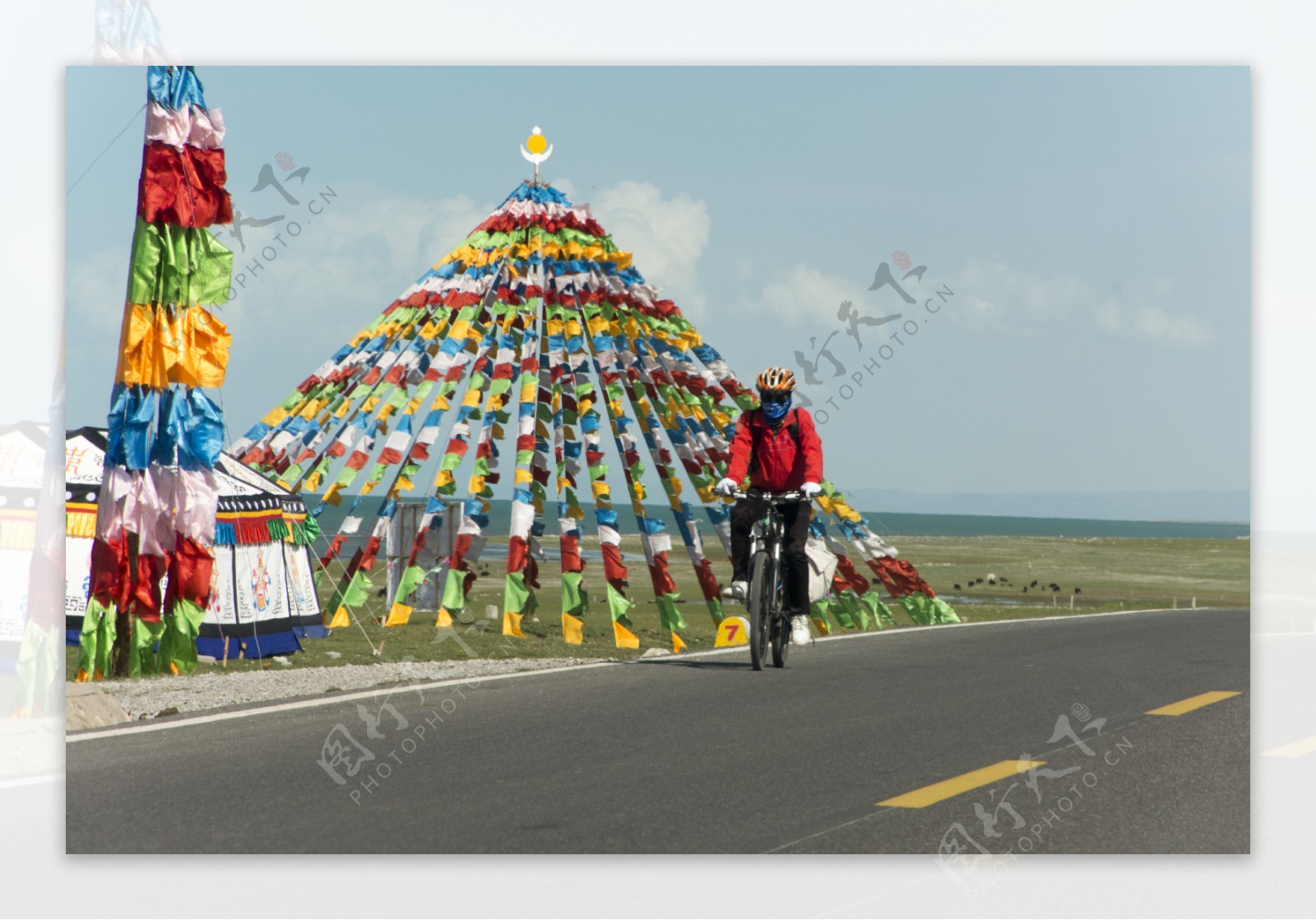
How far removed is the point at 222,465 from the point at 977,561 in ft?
118

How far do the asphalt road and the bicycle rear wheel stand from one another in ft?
1.89

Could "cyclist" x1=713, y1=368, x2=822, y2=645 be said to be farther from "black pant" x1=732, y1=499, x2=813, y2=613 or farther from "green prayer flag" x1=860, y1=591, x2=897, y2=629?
"green prayer flag" x1=860, y1=591, x2=897, y2=629

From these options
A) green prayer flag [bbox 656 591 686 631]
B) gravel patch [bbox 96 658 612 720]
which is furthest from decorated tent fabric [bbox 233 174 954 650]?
gravel patch [bbox 96 658 612 720]

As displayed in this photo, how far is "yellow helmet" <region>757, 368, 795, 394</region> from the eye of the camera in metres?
8.61

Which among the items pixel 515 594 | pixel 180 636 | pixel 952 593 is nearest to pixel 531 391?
pixel 515 594

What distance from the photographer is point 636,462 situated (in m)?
13.7

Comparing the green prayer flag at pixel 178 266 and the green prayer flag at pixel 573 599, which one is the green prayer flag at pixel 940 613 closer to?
the green prayer flag at pixel 573 599

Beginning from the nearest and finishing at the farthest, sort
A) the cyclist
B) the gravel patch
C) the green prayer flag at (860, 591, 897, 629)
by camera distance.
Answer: the gravel patch, the cyclist, the green prayer flag at (860, 591, 897, 629)

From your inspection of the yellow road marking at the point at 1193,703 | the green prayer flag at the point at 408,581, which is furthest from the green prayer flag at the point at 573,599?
the yellow road marking at the point at 1193,703

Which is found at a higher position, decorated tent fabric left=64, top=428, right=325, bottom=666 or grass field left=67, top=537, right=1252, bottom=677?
decorated tent fabric left=64, top=428, right=325, bottom=666

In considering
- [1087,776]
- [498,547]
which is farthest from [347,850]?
[498,547]

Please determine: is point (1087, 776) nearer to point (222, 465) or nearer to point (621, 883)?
point (621, 883)

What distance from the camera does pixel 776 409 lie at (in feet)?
28.9

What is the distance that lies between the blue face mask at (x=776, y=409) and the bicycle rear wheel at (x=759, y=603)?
88 cm
